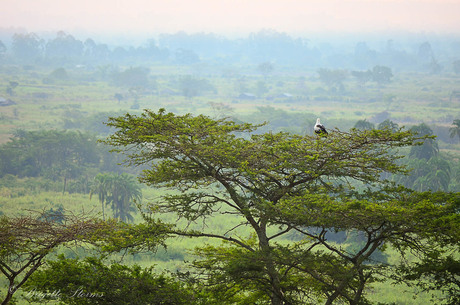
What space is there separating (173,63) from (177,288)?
140 metres

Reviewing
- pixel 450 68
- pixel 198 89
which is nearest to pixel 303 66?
pixel 450 68

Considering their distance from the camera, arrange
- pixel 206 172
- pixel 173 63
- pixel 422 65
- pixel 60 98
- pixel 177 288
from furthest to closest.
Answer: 1. pixel 422 65
2. pixel 173 63
3. pixel 60 98
4. pixel 206 172
5. pixel 177 288

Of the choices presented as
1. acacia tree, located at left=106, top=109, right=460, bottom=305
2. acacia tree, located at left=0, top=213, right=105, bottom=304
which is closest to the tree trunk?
acacia tree, located at left=106, top=109, right=460, bottom=305

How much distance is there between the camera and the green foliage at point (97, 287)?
9.75 meters

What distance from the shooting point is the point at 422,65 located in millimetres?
158375

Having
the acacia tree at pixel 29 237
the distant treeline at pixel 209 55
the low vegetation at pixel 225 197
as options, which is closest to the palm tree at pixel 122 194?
the low vegetation at pixel 225 197

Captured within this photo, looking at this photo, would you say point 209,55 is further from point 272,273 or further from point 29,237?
point 29,237

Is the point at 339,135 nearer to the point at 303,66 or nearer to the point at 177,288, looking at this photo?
the point at 177,288

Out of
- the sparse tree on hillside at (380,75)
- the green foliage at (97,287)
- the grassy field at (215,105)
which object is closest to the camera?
the green foliage at (97,287)

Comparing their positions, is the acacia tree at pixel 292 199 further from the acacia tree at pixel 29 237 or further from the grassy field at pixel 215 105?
the grassy field at pixel 215 105

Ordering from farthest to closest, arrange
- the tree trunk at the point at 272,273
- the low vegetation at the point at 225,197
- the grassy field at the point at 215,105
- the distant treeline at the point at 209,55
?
the distant treeline at the point at 209,55, the grassy field at the point at 215,105, the tree trunk at the point at 272,273, the low vegetation at the point at 225,197

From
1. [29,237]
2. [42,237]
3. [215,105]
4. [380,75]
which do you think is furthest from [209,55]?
[29,237]

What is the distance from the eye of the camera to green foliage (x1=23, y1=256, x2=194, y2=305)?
975 centimetres

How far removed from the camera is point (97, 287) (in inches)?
394
